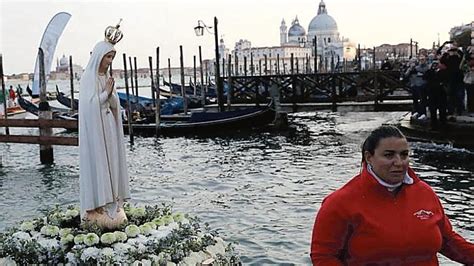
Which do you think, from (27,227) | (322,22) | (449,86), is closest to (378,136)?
(27,227)

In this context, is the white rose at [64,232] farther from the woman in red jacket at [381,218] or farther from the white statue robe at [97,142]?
the woman in red jacket at [381,218]

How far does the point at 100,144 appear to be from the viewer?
4.70 metres

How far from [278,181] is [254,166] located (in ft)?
7.46

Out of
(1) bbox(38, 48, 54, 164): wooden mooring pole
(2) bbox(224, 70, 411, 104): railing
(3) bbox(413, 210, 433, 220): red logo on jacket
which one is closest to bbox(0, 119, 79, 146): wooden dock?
(1) bbox(38, 48, 54, 164): wooden mooring pole

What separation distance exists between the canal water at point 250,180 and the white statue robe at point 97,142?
2.79 metres

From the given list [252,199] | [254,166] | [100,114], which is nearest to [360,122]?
[254,166]

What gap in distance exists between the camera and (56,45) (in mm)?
24359

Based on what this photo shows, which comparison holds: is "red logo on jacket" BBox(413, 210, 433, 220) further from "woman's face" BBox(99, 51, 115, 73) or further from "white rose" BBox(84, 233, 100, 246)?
"woman's face" BBox(99, 51, 115, 73)

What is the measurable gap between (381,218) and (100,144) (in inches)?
106

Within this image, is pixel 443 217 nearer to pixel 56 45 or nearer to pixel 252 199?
pixel 252 199

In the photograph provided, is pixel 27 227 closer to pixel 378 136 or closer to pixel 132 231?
pixel 132 231

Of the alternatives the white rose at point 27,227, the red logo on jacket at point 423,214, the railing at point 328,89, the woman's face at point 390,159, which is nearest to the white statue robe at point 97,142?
the white rose at point 27,227

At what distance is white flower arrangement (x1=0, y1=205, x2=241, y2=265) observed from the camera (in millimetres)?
4430

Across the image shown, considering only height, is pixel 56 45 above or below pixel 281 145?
above
